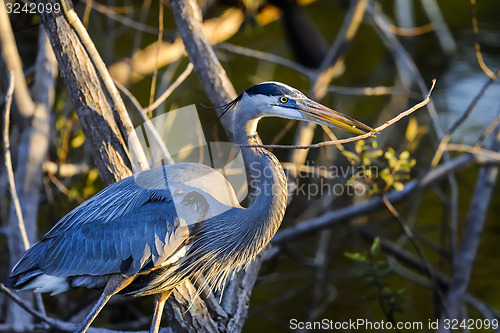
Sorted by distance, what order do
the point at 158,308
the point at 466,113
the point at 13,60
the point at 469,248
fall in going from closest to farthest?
the point at 158,308 < the point at 466,113 < the point at 13,60 < the point at 469,248

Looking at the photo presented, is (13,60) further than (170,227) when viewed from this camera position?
Yes

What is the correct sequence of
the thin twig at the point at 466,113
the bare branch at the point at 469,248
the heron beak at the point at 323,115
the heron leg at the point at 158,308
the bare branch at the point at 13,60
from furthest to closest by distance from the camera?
the bare branch at the point at 469,248 < the bare branch at the point at 13,60 < the thin twig at the point at 466,113 < the heron leg at the point at 158,308 < the heron beak at the point at 323,115

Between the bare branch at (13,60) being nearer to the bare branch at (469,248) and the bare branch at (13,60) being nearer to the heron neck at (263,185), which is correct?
the heron neck at (263,185)

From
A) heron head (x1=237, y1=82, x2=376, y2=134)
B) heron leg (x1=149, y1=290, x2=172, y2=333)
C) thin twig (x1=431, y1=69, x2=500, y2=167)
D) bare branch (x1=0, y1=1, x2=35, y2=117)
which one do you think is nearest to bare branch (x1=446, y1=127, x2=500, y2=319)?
thin twig (x1=431, y1=69, x2=500, y2=167)

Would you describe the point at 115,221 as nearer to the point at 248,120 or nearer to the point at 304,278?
the point at 248,120

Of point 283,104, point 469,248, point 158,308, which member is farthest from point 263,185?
point 469,248

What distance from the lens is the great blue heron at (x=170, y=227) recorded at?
2.47m

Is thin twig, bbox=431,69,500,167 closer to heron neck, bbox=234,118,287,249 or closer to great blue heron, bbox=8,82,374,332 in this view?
great blue heron, bbox=8,82,374,332

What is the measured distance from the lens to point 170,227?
2.48 meters

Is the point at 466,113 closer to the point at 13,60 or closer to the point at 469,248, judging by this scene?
the point at 469,248

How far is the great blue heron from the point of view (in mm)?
2473

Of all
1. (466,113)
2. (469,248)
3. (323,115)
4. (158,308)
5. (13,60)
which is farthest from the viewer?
(469,248)

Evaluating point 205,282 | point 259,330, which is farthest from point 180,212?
point 259,330

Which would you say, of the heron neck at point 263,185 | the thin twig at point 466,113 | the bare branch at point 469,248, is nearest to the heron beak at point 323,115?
the heron neck at point 263,185
